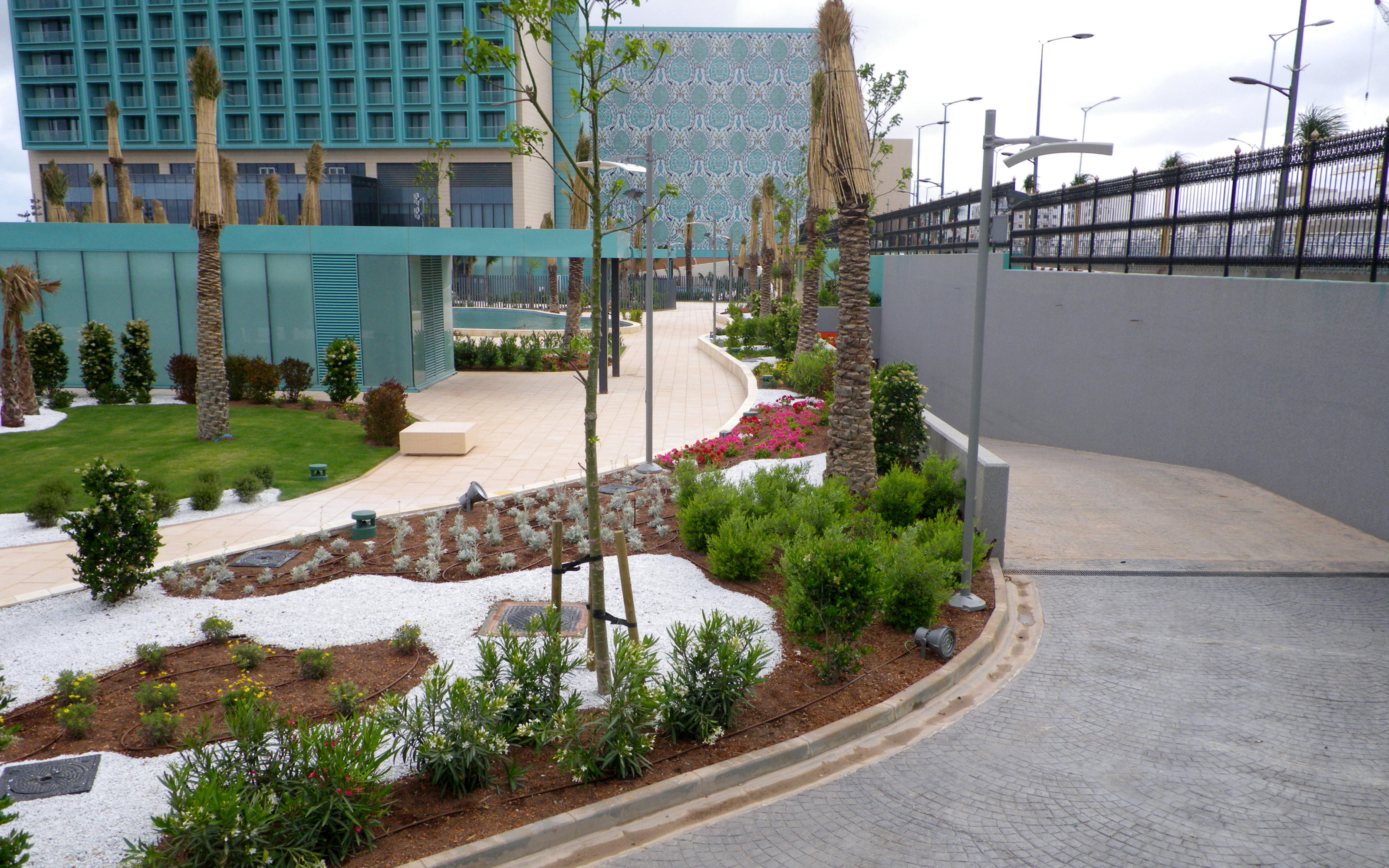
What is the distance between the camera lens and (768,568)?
962 cm

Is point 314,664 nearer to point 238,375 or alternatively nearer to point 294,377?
point 294,377

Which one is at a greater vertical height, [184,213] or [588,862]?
[184,213]

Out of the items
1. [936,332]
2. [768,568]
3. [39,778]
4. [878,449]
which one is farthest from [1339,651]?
[936,332]

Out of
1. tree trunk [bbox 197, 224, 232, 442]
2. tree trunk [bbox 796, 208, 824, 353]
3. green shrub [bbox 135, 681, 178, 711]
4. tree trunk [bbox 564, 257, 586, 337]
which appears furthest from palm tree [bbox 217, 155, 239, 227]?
green shrub [bbox 135, 681, 178, 711]

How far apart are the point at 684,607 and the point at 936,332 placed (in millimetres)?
18501

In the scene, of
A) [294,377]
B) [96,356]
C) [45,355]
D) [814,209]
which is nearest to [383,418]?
[294,377]

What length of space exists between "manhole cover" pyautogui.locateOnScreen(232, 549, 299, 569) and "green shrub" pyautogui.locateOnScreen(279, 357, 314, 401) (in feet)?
34.5

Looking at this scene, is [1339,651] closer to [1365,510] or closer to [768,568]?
[1365,510]

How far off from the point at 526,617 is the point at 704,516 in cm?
254

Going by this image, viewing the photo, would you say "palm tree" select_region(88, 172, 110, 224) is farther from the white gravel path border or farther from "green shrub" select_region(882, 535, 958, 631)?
"green shrub" select_region(882, 535, 958, 631)

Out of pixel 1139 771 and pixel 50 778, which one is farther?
pixel 1139 771

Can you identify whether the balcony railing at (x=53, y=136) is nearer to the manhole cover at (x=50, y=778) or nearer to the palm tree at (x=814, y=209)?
the palm tree at (x=814, y=209)

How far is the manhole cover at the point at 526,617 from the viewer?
7.98 metres

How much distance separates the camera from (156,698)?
636 cm
